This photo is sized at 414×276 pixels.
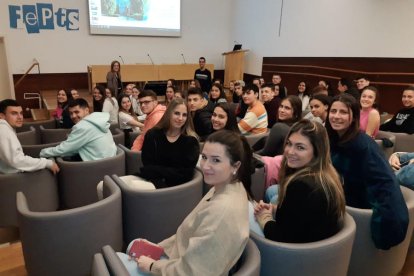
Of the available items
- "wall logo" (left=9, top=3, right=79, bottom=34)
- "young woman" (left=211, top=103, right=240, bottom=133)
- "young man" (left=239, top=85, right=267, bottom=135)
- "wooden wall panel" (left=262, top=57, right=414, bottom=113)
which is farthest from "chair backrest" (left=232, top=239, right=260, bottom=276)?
"wall logo" (left=9, top=3, right=79, bottom=34)

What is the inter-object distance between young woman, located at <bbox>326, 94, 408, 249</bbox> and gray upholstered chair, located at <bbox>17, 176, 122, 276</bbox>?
51.0 inches

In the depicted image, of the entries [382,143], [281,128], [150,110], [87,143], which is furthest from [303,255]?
[150,110]

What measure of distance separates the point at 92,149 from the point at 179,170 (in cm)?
89

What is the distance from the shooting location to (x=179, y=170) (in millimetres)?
2117

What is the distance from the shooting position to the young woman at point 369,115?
316cm

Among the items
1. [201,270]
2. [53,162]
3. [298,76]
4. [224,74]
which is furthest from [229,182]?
[224,74]

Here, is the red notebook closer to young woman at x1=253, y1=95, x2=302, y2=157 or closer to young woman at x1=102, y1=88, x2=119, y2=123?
young woman at x1=253, y1=95, x2=302, y2=157

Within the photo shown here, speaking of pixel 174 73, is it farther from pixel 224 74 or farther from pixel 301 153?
pixel 301 153

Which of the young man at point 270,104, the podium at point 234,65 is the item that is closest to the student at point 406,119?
the young man at point 270,104

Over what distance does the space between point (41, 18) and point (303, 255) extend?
8.24 metres

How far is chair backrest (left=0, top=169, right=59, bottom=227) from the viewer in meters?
2.20

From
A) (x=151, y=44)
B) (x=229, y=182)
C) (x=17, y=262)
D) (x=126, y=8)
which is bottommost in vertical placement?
(x=17, y=262)

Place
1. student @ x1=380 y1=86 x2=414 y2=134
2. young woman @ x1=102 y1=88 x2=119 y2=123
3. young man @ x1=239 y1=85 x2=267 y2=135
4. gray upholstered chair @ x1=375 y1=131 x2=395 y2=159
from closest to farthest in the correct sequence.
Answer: gray upholstered chair @ x1=375 y1=131 x2=395 y2=159, young man @ x1=239 y1=85 x2=267 y2=135, student @ x1=380 y1=86 x2=414 y2=134, young woman @ x1=102 y1=88 x2=119 y2=123

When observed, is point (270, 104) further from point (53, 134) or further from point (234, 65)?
point (234, 65)
